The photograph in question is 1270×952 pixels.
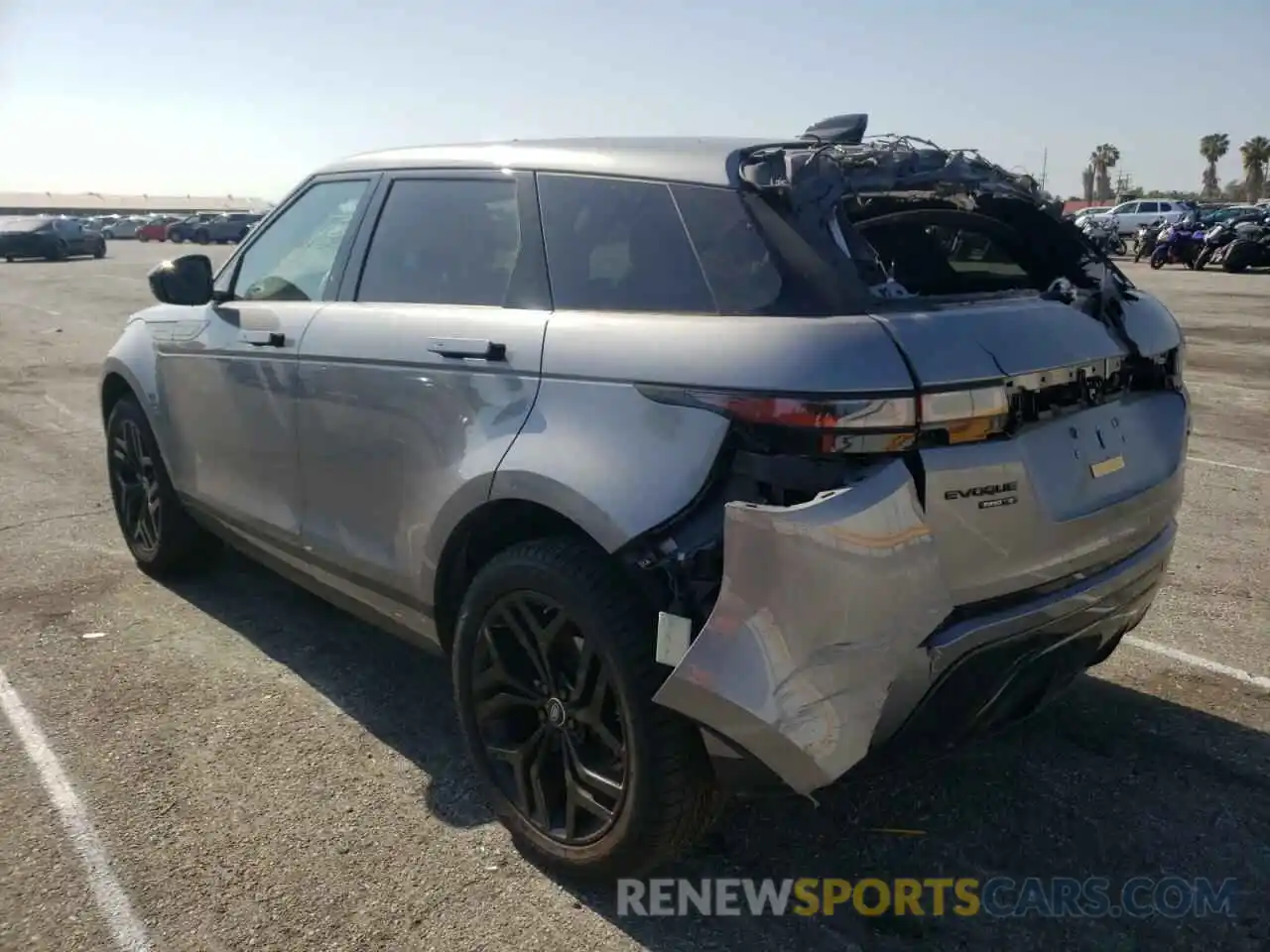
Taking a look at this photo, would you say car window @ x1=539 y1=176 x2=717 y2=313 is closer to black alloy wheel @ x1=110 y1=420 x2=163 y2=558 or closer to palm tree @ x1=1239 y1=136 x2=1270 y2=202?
black alloy wheel @ x1=110 y1=420 x2=163 y2=558

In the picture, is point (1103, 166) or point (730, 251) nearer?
point (730, 251)

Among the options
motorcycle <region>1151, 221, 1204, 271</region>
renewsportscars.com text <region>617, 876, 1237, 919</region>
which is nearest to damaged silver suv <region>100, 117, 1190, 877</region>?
renewsportscars.com text <region>617, 876, 1237, 919</region>

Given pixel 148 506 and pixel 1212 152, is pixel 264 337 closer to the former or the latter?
pixel 148 506

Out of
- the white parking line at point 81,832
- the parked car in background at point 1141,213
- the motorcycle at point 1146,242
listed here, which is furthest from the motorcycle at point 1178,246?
the white parking line at point 81,832

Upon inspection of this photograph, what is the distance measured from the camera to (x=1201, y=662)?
163 inches

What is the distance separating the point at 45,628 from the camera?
4.69 metres

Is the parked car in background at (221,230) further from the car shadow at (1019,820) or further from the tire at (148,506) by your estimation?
the car shadow at (1019,820)

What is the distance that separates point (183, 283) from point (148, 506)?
51.7 inches

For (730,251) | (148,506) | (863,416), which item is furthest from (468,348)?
(148,506)

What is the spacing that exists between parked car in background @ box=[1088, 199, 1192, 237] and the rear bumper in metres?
42.9

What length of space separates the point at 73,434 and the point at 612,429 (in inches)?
305

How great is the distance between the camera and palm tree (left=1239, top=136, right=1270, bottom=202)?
8431 cm

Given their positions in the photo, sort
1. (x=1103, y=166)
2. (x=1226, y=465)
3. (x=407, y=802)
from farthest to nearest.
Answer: (x=1103, y=166) < (x=1226, y=465) < (x=407, y=802)

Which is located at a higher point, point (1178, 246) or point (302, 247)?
point (302, 247)
